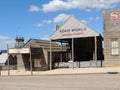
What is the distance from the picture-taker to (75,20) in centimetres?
4869

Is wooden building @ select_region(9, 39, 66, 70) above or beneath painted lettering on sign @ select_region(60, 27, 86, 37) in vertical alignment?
beneath

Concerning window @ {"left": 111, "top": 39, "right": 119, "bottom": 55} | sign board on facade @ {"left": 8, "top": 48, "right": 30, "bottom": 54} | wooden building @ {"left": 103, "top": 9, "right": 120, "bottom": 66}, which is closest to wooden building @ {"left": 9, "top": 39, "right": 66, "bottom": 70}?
sign board on facade @ {"left": 8, "top": 48, "right": 30, "bottom": 54}

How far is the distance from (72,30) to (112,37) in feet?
20.2

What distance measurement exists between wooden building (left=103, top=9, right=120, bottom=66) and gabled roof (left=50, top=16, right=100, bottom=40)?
6.59ft

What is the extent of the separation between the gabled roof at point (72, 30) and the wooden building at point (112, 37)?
2009mm

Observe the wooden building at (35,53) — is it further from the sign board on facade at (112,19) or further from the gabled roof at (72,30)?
the sign board on facade at (112,19)

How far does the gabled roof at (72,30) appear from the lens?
1868 inches

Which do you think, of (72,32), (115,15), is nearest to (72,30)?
(72,32)

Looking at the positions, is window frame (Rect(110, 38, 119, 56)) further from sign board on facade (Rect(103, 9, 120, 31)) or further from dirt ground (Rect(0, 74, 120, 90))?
dirt ground (Rect(0, 74, 120, 90))

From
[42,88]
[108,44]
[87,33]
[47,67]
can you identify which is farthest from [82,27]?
[42,88]

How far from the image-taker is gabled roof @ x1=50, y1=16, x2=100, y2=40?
156ft

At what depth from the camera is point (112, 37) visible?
148ft

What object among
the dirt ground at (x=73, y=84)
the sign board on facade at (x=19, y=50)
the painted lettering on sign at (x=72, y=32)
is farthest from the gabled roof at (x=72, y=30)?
the dirt ground at (x=73, y=84)

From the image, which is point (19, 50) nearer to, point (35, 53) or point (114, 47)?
point (35, 53)
